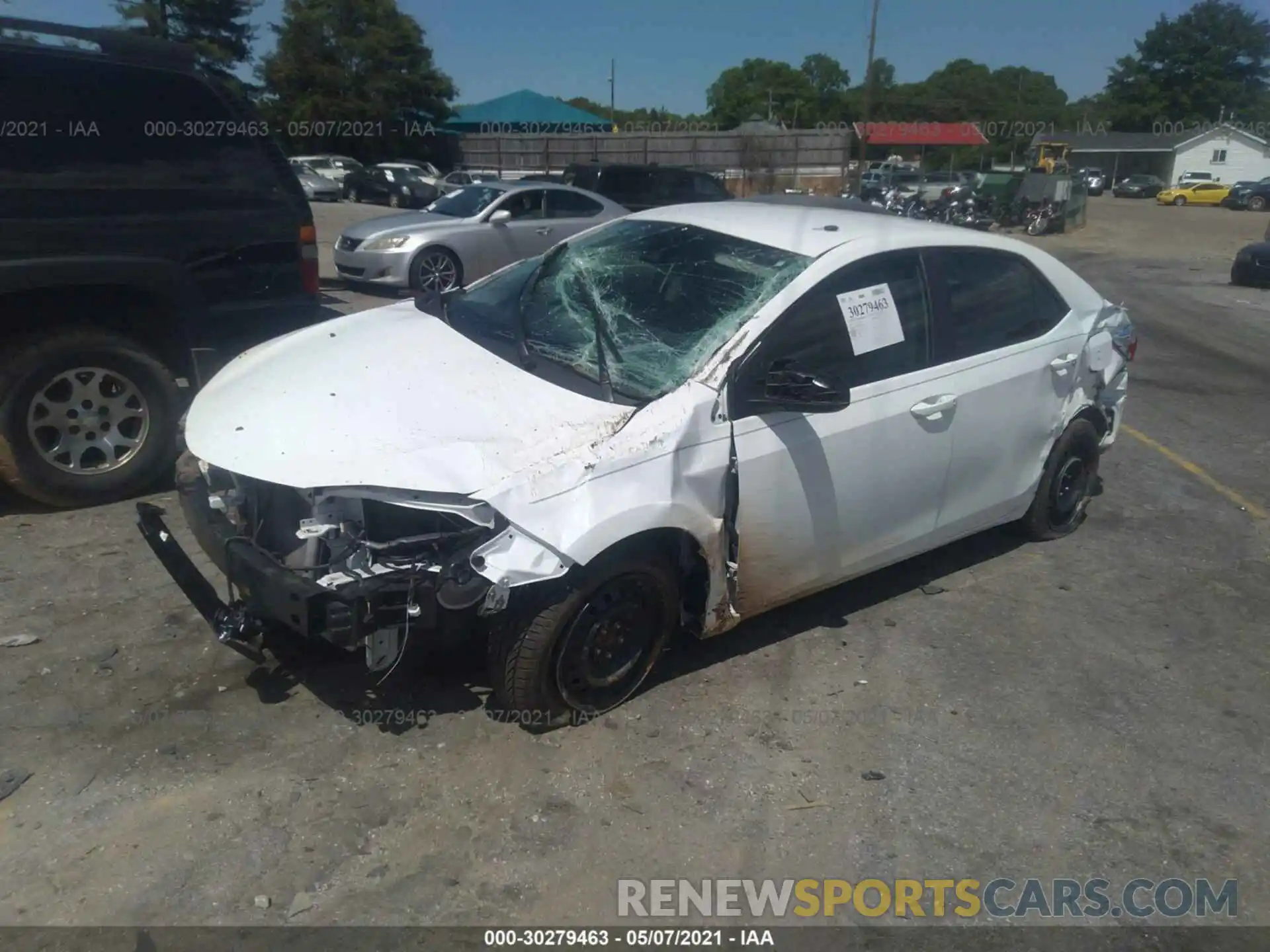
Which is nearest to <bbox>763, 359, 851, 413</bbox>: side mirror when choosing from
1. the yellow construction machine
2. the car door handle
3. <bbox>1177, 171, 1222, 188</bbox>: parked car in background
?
the car door handle

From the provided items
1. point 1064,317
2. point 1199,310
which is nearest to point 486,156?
point 1199,310

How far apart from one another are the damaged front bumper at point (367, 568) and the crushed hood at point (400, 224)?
9502 millimetres

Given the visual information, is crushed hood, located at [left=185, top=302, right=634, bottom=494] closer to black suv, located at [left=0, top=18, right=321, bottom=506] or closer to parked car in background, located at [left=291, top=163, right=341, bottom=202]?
black suv, located at [left=0, top=18, right=321, bottom=506]

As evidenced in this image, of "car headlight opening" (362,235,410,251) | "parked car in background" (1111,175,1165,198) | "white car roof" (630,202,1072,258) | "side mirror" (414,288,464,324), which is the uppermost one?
"white car roof" (630,202,1072,258)

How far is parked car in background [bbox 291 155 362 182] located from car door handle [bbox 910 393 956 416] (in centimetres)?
3412

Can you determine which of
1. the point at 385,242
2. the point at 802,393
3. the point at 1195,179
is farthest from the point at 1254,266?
the point at 1195,179

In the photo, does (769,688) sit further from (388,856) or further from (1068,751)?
(388,856)

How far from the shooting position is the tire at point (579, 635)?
3342 mm

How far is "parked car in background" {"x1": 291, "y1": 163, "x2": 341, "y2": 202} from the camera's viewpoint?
31.8 metres

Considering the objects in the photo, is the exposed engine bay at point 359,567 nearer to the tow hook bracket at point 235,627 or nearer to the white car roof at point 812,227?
the tow hook bracket at point 235,627

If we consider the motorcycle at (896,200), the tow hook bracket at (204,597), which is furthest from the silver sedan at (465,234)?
the motorcycle at (896,200)

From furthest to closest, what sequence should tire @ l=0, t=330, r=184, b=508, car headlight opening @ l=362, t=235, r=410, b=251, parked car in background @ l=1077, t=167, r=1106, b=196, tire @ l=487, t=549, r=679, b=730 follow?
parked car in background @ l=1077, t=167, r=1106, b=196 → car headlight opening @ l=362, t=235, r=410, b=251 → tire @ l=0, t=330, r=184, b=508 → tire @ l=487, t=549, r=679, b=730

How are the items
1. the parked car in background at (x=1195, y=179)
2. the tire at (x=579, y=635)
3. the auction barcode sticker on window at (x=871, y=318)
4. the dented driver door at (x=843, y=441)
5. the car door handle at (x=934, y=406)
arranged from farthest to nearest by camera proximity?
the parked car in background at (x=1195, y=179) → the car door handle at (x=934, y=406) → the auction barcode sticker on window at (x=871, y=318) → the dented driver door at (x=843, y=441) → the tire at (x=579, y=635)

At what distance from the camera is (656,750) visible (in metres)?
3.55
